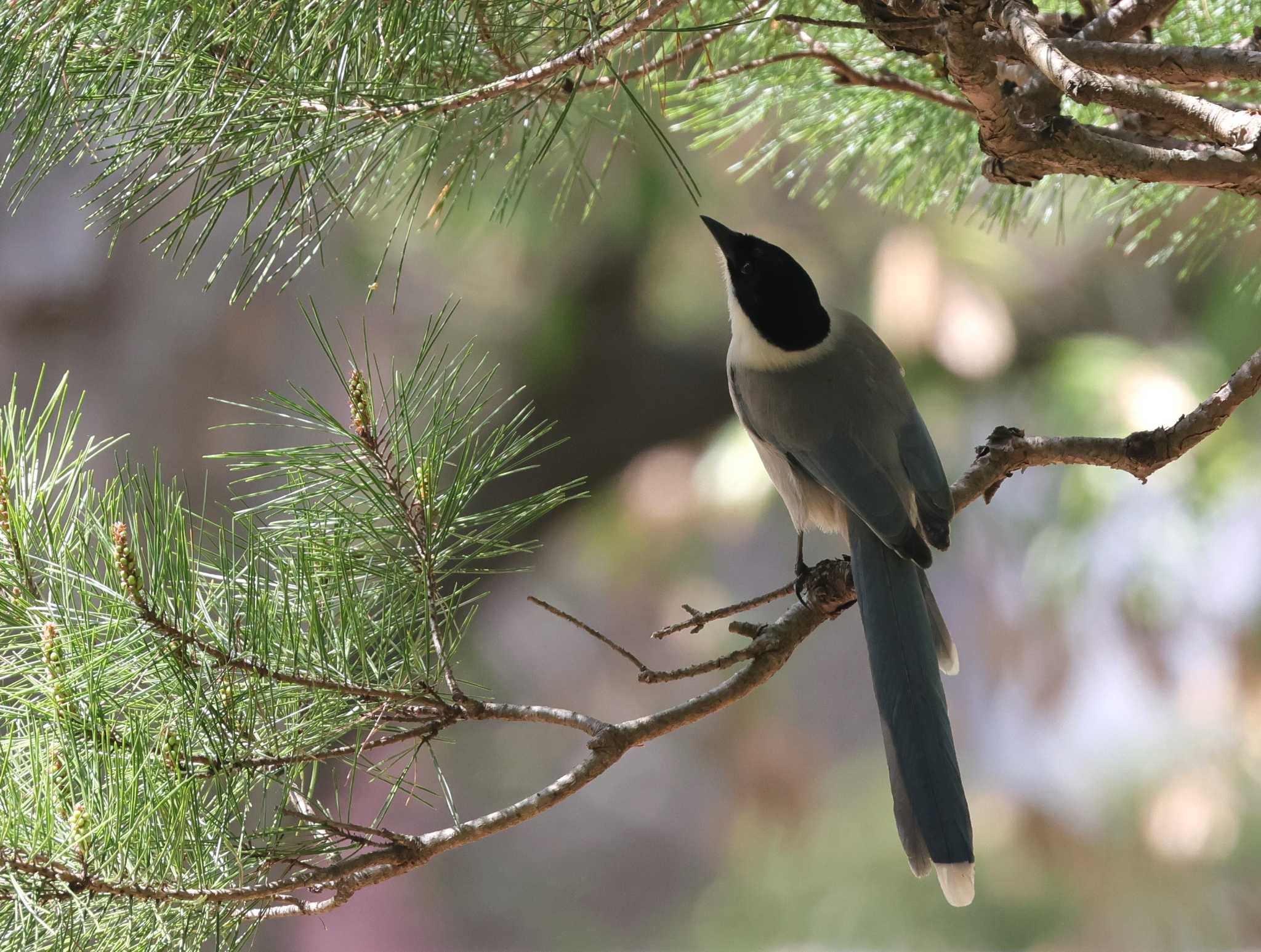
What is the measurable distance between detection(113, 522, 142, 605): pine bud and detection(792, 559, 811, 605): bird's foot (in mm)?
500

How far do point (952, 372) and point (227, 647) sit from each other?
183cm

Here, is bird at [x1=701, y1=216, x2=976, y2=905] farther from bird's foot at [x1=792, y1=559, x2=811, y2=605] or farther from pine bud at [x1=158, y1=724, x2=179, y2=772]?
pine bud at [x1=158, y1=724, x2=179, y2=772]

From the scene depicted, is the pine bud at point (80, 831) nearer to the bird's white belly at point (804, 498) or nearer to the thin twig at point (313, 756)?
the thin twig at point (313, 756)

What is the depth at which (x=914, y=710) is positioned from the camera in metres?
0.81

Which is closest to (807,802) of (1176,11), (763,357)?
(763,357)

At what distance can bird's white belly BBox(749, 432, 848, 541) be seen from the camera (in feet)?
3.43

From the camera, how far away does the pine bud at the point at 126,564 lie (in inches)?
23.0

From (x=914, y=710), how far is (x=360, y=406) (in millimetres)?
440

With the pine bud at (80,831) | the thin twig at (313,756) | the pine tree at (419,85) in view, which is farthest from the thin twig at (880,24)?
the pine bud at (80,831)

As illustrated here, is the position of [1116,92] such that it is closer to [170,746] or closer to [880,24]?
[880,24]

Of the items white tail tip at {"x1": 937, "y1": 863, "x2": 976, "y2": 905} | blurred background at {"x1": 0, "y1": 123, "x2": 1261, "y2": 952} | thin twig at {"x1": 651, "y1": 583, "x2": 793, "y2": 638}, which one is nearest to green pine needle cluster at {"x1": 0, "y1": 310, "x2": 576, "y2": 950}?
thin twig at {"x1": 651, "y1": 583, "x2": 793, "y2": 638}

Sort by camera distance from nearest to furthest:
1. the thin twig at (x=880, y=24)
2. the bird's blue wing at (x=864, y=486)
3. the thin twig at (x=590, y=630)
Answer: the thin twig at (x=880, y=24)
the thin twig at (x=590, y=630)
the bird's blue wing at (x=864, y=486)

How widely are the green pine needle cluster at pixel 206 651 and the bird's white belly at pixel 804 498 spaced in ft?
1.26

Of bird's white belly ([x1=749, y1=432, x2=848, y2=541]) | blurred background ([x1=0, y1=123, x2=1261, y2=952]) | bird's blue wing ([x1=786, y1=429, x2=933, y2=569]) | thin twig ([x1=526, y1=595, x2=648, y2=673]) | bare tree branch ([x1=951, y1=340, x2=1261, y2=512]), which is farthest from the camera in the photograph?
blurred background ([x1=0, y1=123, x2=1261, y2=952])
